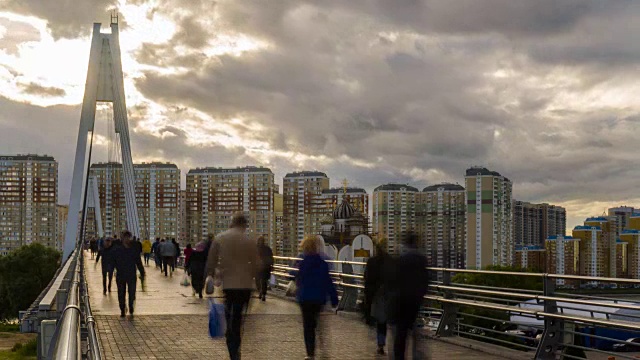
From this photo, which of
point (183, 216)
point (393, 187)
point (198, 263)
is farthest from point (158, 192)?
point (198, 263)

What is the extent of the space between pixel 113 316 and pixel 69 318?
1294cm

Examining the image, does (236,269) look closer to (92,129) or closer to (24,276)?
(92,129)

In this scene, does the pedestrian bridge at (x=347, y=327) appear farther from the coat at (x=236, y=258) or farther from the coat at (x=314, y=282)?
the coat at (x=236, y=258)

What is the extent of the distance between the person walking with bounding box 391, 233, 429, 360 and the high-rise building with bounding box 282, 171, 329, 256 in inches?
5670

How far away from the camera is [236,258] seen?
1023 cm

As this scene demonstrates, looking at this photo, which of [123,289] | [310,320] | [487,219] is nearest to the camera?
[310,320]

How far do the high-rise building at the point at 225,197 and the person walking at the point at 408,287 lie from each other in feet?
420

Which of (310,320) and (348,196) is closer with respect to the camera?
(310,320)

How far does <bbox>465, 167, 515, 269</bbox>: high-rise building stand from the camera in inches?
6206

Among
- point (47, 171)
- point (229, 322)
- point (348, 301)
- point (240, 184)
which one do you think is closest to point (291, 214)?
point (240, 184)

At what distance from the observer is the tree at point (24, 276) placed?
8181 cm

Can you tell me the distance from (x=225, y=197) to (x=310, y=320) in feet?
448

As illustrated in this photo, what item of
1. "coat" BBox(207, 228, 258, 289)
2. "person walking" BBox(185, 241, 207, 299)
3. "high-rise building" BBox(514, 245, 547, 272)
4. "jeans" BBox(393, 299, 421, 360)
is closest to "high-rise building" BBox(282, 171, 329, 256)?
"high-rise building" BBox(514, 245, 547, 272)

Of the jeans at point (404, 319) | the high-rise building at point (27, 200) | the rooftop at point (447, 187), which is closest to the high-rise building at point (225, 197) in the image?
the high-rise building at point (27, 200)
